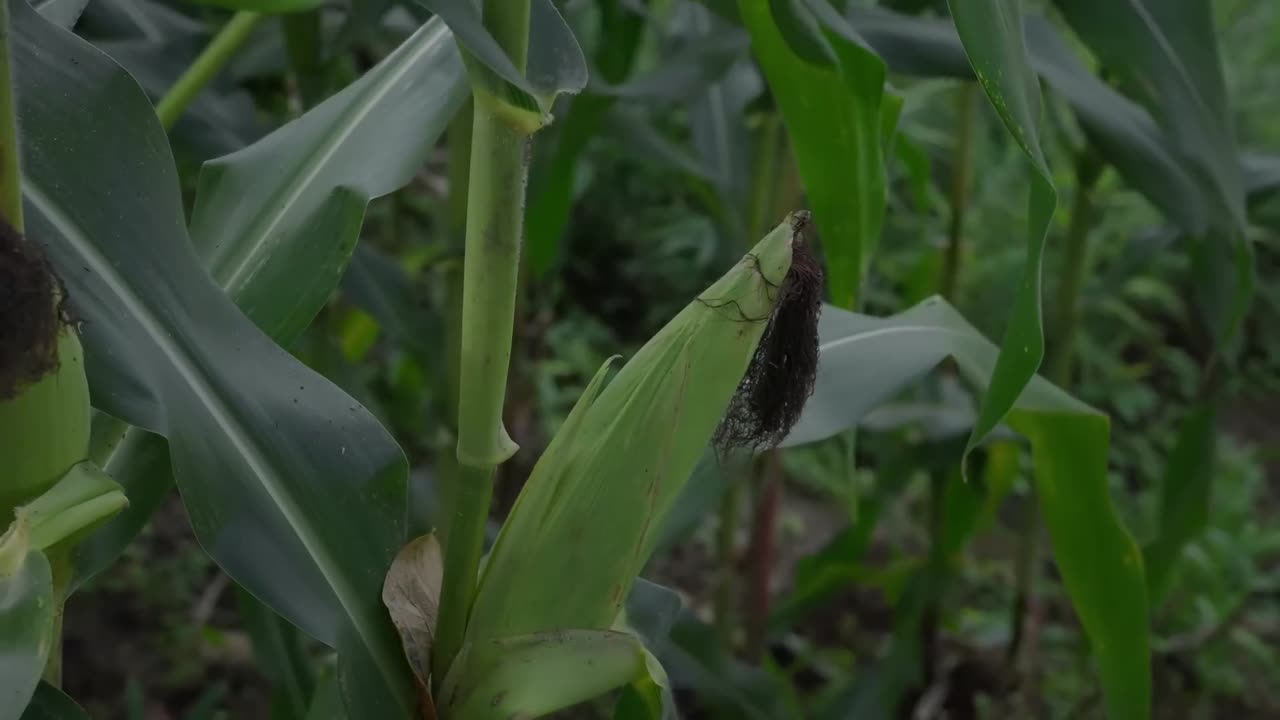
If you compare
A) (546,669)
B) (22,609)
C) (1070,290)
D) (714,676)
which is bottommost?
(714,676)

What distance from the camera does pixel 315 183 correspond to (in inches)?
22.0

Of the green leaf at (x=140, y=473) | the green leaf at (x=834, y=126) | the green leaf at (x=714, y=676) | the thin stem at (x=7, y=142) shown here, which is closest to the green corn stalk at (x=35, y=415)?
the thin stem at (x=7, y=142)

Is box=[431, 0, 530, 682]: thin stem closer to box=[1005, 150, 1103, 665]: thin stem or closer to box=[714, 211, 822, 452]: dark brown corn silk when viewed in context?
box=[714, 211, 822, 452]: dark brown corn silk

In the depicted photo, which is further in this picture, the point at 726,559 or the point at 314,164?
the point at 726,559

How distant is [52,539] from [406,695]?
0.17 m

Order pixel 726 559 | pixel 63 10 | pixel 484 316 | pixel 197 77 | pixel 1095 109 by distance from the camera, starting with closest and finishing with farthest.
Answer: pixel 484 316, pixel 63 10, pixel 197 77, pixel 1095 109, pixel 726 559

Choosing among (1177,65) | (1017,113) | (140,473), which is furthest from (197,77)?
(1177,65)

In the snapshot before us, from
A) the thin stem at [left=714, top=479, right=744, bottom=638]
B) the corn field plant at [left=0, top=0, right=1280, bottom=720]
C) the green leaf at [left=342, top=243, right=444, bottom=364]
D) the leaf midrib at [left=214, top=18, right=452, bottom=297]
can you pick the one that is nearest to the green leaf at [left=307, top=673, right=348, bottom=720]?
the corn field plant at [left=0, top=0, right=1280, bottom=720]

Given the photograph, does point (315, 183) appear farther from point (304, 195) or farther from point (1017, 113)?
point (1017, 113)

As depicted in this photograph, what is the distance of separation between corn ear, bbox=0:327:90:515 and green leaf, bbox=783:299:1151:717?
0.39 m

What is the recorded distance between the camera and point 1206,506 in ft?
3.59

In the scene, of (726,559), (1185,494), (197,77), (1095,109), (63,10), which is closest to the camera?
(63,10)

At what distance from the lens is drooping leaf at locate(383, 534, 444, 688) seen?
46cm

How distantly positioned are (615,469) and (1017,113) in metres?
0.21
